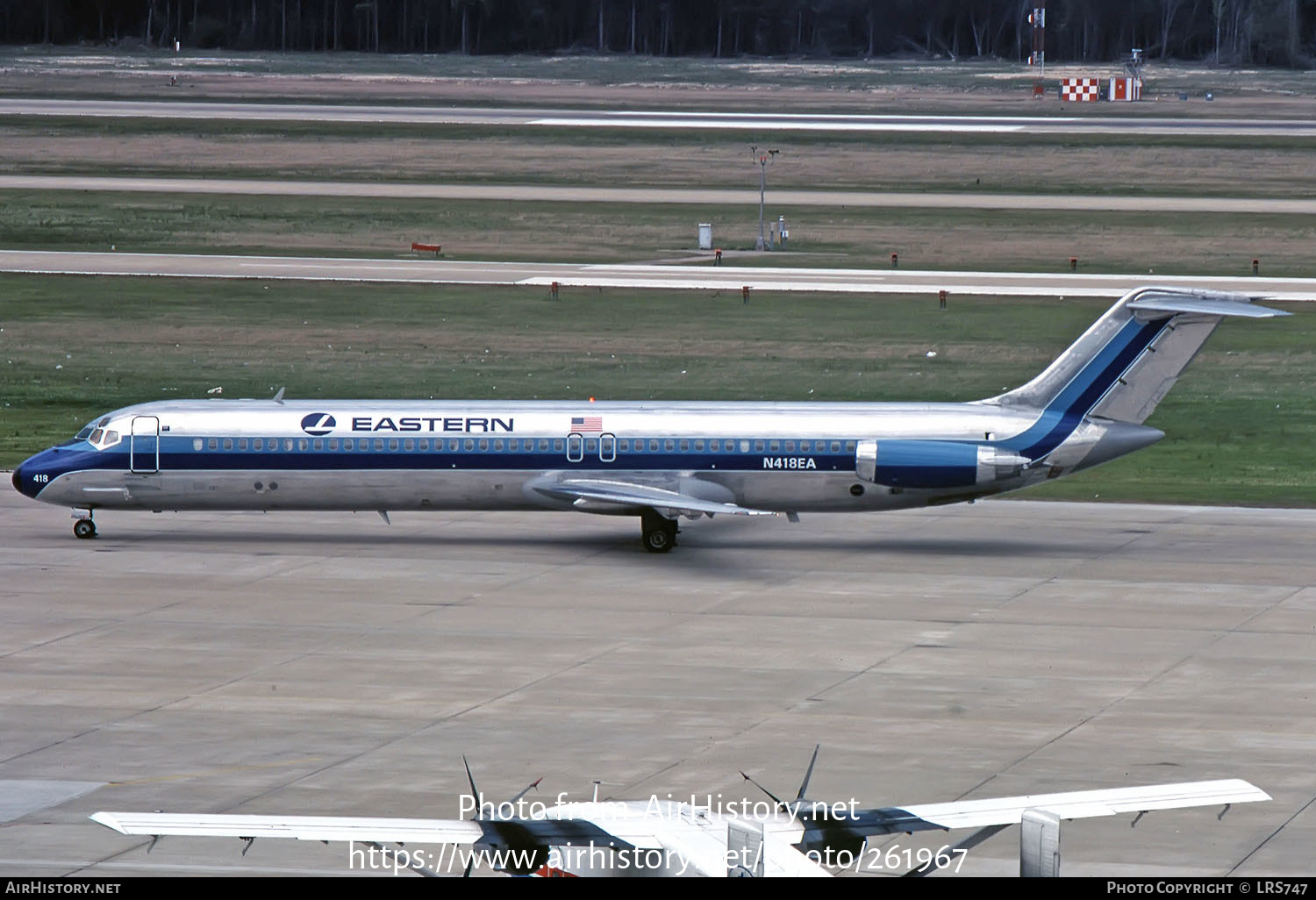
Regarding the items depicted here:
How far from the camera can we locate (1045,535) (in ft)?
131

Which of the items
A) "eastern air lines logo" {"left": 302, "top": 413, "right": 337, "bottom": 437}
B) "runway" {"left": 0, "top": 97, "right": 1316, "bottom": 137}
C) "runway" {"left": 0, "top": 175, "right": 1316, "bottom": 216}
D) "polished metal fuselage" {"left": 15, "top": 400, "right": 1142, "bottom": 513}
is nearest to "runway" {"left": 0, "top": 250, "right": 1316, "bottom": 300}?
"runway" {"left": 0, "top": 175, "right": 1316, "bottom": 216}

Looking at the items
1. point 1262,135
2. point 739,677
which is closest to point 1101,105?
point 1262,135

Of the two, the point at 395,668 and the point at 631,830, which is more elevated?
the point at 631,830

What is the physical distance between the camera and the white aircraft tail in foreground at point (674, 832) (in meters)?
13.0

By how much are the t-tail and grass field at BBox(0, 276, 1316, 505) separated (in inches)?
278

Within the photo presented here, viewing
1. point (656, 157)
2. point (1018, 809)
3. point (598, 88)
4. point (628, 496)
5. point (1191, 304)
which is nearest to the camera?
point (1018, 809)

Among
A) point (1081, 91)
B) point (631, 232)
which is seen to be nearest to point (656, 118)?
point (1081, 91)

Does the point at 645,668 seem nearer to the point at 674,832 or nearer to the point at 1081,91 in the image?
the point at 674,832

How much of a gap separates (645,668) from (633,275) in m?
51.1

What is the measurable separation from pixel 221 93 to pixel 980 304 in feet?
347

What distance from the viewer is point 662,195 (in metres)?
103

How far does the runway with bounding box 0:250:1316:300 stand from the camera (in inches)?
2960

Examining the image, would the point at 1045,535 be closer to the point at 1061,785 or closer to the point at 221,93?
the point at 1061,785

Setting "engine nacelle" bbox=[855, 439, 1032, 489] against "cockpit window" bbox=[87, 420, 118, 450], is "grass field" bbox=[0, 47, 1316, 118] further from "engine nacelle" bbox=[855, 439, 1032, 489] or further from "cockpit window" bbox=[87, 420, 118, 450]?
"engine nacelle" bbox=[855, 439, 1032, 489]
